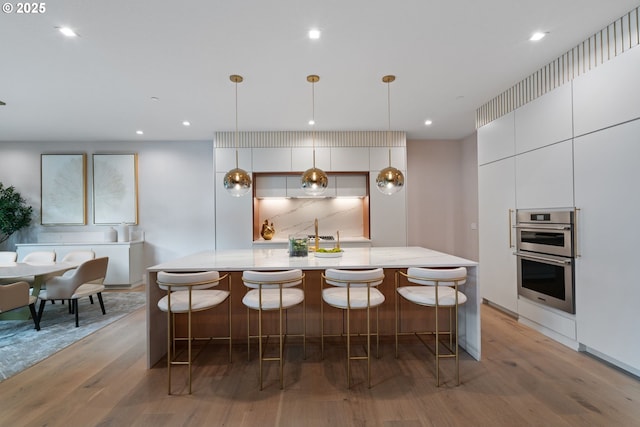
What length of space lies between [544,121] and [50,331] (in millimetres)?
5846

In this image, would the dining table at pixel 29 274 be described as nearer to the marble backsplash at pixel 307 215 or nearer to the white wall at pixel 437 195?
the marble backsplash at pixel 307 215

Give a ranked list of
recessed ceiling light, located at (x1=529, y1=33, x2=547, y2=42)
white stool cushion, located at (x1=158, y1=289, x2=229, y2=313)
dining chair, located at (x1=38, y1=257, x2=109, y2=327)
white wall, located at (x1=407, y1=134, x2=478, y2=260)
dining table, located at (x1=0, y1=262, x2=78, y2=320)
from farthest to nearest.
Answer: white wall, located at (x1=407, y1=134, x2=478, y2=260), dining chair, located at (x1=38, y1=257, x2=109, y2=327), dining table, located at (x1=0, y1=262, x2=78, y2=320), recessed ceiling light, located at (x1=529, y1=33, x2=547, y2=42), white stool cushion, located at (x1=158, y1=289, x2=229, y2=313)

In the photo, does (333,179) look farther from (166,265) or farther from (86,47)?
(86,47)

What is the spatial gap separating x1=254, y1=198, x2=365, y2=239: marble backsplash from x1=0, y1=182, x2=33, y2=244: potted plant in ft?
13.7

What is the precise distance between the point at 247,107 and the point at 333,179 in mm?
1974

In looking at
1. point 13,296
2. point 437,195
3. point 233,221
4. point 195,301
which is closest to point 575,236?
point 437,195

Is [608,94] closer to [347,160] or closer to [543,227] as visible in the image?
[543,227]

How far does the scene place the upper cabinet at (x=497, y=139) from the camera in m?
3.38

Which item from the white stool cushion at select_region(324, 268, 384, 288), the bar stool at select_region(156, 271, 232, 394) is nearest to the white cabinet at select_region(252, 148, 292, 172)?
the bar stool at select_region(156, 271, 232, 394)

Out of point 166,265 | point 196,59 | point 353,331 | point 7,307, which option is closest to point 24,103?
point 7,307

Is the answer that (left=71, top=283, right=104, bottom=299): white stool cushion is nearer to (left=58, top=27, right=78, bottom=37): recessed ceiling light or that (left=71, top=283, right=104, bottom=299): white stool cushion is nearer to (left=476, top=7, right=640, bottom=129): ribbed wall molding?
(left=58, top=27, right=78, bottom=37): recessed ceiling light

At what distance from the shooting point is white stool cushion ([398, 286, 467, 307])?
7.25 ft

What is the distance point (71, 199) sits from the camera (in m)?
5.30

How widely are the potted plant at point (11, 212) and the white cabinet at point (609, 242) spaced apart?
8015 millimetres
